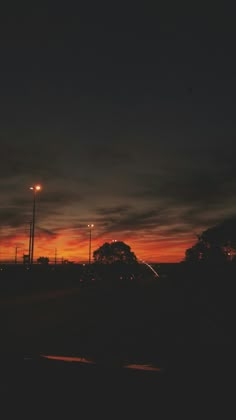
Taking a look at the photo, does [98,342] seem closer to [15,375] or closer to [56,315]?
[15,375]

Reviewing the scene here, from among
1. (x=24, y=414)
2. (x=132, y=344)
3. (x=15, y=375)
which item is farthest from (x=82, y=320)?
(x=24, y=414)

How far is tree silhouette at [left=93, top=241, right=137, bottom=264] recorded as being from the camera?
160m

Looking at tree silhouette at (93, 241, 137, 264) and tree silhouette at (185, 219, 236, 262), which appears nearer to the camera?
tree silhouette at (185, 219, 236, 262)

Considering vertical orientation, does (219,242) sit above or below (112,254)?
below

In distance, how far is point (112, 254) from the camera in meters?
161

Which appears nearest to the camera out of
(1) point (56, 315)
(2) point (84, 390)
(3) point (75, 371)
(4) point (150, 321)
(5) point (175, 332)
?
(2) point (84, 390)

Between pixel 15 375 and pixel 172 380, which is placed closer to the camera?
pixel 172 380

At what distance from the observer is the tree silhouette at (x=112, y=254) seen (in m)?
160

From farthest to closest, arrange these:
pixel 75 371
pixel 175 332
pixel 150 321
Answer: pixel 150 321 < pixel 175 332 < pixel 75 371

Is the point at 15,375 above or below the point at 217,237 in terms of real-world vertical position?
below

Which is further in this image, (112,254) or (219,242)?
(112,254)

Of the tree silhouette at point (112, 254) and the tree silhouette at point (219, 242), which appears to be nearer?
the tree silhouette at point (219, 242)

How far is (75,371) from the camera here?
5.46 meters

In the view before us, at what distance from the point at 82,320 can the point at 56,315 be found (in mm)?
2488
